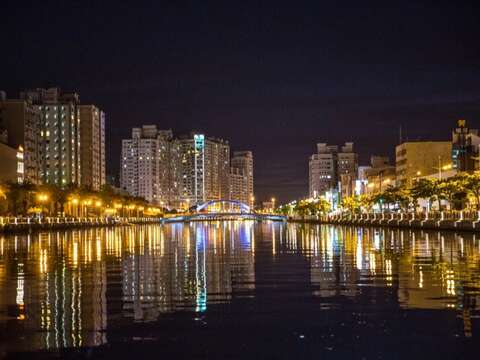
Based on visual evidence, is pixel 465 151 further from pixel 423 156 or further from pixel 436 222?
pixel 436 222

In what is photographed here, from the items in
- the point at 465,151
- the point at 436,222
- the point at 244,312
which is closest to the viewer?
the point at 244,312

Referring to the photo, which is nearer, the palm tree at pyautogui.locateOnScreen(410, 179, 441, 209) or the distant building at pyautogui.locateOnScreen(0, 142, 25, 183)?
the palm tree at pyautogui.locateOnScreen(410, 179, 441, 209)

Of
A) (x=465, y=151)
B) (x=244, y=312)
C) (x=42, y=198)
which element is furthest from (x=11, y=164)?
(x=244, y=312)

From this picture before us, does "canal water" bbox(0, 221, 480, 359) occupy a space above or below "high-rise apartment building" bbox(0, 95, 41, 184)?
below

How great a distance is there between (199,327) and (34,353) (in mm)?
2869

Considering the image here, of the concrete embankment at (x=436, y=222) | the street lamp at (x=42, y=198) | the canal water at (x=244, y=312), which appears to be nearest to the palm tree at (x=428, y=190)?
the concrete embankment at (x=436, y=222)

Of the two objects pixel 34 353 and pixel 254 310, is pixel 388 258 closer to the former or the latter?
pixel 254 310

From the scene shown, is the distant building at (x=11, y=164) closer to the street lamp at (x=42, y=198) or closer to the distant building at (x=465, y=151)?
the street lamp at (x=42, y=198)

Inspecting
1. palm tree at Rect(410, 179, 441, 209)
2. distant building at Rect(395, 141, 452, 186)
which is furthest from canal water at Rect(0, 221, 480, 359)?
distant building at Rect(395, 141, 452, 186)

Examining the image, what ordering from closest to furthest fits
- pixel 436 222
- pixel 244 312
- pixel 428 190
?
pixel 244 312 → pixel 436 222 → pixel 428 190

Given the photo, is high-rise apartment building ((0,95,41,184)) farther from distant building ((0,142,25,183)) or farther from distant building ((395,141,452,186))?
distant building ((395,141,452,186))

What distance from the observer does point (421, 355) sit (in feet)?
35.4

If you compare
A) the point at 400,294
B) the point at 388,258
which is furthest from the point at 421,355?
the point at 388,258

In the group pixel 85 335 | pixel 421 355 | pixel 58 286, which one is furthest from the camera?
pixel 58 286
